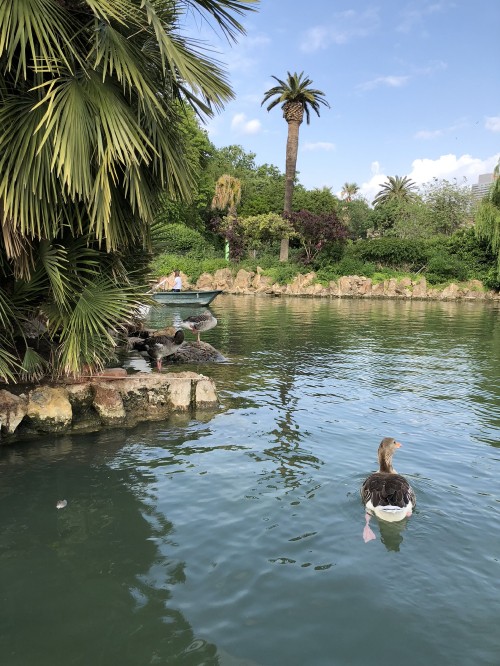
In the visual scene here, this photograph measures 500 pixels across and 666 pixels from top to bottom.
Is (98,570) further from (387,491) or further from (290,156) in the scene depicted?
(290,156)

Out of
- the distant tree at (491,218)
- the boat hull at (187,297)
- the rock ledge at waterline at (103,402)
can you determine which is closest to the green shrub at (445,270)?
the distant tree at (491,218)

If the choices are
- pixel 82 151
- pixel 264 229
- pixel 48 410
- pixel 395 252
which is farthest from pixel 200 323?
pixel 395 252

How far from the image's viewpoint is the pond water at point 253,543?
3.88 m

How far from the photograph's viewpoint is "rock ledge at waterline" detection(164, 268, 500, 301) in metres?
45.2

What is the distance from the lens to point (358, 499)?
614 centimetres

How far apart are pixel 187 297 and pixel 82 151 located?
24.0 metres

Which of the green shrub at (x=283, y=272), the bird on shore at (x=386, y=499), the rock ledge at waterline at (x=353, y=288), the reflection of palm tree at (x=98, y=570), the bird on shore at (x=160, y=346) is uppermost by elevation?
the green shrub at (x=283, y=272)

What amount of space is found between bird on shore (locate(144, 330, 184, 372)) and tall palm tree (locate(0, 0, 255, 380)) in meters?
2.98

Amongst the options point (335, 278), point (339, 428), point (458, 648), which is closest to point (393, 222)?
point (335, 278)

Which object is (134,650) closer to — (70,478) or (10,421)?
(70,478)

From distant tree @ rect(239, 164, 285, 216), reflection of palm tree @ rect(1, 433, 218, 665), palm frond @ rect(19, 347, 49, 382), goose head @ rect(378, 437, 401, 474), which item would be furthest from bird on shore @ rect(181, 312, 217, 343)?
distant tree @ rect(239, 164, 285, 216)

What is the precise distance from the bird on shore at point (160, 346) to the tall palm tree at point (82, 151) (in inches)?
117

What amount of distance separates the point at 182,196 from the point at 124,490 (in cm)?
444

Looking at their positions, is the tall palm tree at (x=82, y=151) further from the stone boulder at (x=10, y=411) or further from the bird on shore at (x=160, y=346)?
the bird on shore at (x=160, y=346)
